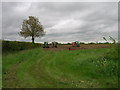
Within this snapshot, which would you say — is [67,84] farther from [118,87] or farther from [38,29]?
[38,29]

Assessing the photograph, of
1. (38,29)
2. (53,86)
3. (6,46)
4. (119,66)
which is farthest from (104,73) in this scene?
(38,29)

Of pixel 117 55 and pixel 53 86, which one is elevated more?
pixel 117 55

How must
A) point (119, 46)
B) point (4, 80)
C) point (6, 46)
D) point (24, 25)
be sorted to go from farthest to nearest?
point (24, 25)
point (6, 46)
point (4, 80)
point (119, 46)

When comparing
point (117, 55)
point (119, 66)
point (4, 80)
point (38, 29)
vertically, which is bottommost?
point (4, 80)

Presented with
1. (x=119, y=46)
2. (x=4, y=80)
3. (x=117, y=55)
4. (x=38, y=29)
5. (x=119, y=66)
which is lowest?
(x=4, y=80)

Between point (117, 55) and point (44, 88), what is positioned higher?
point (117, 55)

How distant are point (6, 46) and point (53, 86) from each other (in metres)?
17.5

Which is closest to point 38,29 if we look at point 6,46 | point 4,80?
point 6,46

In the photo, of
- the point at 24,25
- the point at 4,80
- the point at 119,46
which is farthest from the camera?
the point at 24,25

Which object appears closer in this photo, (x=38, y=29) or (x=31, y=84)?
(x=31, y=84)

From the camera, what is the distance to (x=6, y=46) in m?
21.6

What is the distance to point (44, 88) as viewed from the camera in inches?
239

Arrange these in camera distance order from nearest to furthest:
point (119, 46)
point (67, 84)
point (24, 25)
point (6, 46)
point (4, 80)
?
point (119, 46)
point (67, 84)
point (4, 80)
point (6, 46)
point (24, 25)

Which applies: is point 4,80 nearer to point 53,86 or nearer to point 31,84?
point 31,84
